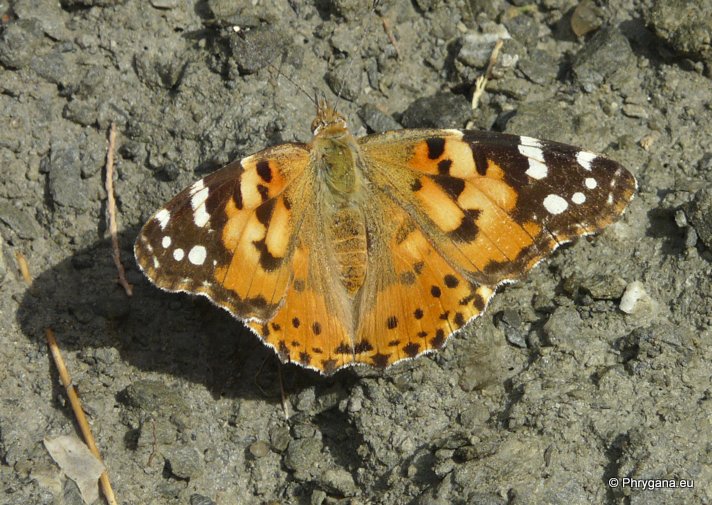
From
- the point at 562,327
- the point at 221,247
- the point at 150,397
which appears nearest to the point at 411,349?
the point at 562,327

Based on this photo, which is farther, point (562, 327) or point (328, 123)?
point (328, 123)

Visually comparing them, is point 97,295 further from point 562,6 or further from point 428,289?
point 562,6

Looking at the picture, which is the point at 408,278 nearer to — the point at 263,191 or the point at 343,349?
the point at 343,349

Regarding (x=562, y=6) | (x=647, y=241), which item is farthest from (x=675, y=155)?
(x=562, y=6)

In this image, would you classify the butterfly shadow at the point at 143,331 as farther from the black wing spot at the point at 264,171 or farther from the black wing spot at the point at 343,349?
the black wing spot at the point at 264,171

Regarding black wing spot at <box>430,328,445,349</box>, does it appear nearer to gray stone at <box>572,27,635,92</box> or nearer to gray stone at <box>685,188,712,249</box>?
gray stone at <box>685,188,712,249</box>

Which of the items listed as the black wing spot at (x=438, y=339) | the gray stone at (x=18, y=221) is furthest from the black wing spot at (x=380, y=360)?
the gray stone at (x=18, y=221)
